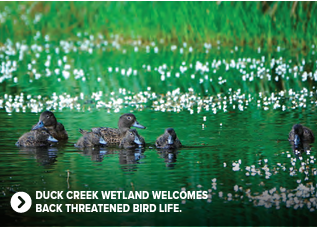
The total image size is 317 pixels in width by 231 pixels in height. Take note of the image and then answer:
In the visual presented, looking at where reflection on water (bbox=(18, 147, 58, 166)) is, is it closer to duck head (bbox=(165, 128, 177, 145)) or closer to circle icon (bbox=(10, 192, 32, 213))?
duck head (bbox=(165, 128, 177, 145))

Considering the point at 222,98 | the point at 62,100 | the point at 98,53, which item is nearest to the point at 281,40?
the point at 98,53

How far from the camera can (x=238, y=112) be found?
19.8 m

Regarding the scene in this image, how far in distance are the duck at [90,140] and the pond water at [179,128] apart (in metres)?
0.29

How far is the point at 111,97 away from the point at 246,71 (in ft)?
27.3

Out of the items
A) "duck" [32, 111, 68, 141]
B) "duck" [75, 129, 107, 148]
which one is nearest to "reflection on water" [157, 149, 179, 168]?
"duck" [75, 129, 107, 148]

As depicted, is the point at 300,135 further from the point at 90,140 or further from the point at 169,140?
the point at 90,140

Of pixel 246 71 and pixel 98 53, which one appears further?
pixel 98 53

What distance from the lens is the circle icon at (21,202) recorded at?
34.2 feet

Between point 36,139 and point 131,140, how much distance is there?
7.12 feet

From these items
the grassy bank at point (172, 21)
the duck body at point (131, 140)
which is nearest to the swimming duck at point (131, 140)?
the duck body at point (131, 140)

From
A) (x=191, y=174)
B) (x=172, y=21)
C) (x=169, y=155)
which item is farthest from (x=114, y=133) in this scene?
(x=172, y=21)

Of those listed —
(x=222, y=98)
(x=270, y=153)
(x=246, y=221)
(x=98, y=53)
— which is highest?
(x=98, y=53)

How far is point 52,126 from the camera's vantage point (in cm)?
1672

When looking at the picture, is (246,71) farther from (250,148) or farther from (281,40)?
(250,148)
